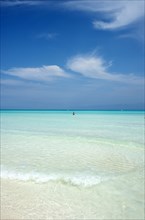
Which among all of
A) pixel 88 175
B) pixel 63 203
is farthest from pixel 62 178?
pixel 63 203

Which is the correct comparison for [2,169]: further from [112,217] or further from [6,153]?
[112,217]

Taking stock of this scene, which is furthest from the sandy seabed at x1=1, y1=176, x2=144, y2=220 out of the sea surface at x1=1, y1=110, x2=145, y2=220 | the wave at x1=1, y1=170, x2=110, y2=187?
the wave at x1=1, y1=170, x2=110, y2=187

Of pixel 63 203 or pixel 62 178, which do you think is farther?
pixel 62 178

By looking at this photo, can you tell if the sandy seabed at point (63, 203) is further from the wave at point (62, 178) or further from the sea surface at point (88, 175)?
the wave at point (62, 178)

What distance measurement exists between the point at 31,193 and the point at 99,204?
1.54 meters

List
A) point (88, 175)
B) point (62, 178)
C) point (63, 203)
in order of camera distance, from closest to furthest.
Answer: point (63, 203) → point (62, 178) → point (88, 175)

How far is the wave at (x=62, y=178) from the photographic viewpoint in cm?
588

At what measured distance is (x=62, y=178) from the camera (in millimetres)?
6117

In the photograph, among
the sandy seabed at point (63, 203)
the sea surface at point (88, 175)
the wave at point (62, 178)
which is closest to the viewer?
the sandy seabed at point (63, 203)

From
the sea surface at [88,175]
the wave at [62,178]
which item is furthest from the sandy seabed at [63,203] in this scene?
the wave at [62,178]

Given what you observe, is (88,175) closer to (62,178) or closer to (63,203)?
(62,178)

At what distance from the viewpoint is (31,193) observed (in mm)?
5051

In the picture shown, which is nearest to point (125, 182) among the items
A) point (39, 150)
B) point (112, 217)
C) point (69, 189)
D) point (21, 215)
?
point (69, 189)

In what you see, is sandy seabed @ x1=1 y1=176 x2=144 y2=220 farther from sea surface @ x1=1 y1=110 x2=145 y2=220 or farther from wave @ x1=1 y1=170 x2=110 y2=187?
wave @ x1=1 y1=170 x2=110 y2=187
